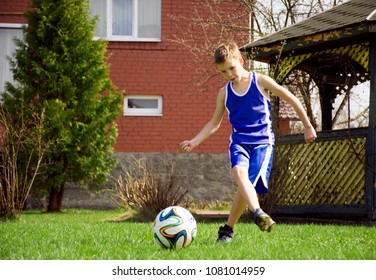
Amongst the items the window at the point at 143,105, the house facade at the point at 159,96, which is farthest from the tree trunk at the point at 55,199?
the window at the point at 143,105

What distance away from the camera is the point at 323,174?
12727 mm

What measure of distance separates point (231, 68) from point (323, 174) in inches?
250

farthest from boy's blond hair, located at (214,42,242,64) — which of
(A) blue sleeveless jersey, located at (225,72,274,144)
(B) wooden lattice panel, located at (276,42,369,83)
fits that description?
(B) wooden lattice panel, located at (276,42,369,83)

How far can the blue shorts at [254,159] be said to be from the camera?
22.1 ft

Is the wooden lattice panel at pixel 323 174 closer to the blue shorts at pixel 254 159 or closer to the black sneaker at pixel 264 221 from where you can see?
the blue shorts at pixel 254 159

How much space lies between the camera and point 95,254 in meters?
6.05

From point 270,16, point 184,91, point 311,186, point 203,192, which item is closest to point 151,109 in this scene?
point 184,91

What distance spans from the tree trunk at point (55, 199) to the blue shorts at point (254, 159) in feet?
32.8

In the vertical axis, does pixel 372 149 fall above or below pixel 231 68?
below

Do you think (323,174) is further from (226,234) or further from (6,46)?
(6,46)

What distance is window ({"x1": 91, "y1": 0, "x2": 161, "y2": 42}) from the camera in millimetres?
18750

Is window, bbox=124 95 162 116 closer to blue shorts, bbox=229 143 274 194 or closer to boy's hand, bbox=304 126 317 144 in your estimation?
blue shorts, bbox=229 143 274 194

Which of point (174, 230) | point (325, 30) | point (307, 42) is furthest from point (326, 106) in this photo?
point (174, 230)

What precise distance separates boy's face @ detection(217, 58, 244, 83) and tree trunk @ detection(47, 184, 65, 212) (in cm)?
997
